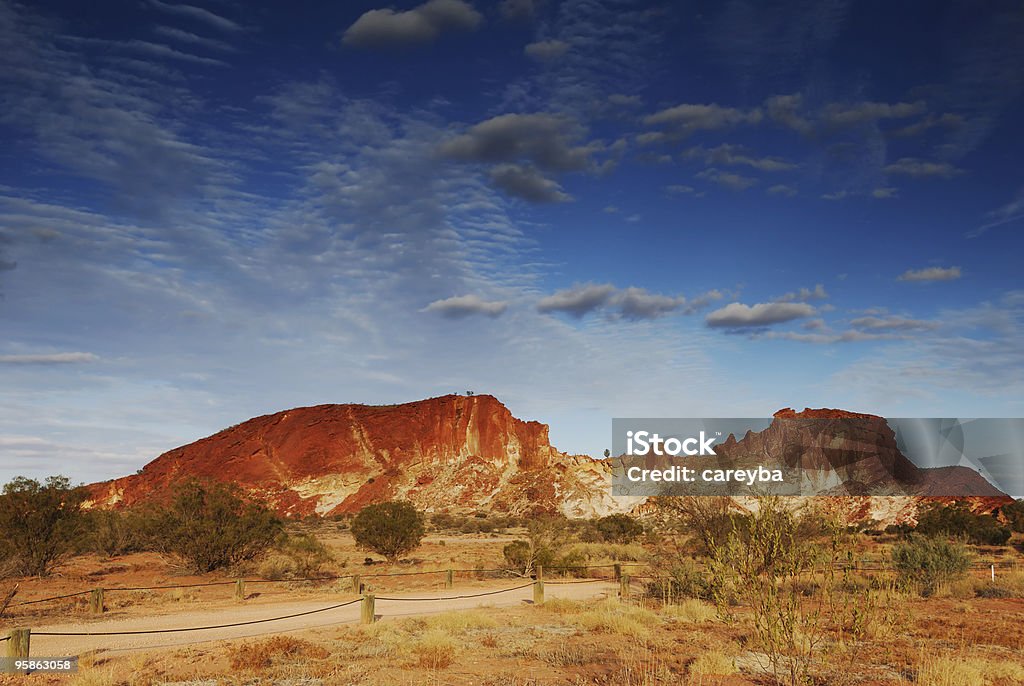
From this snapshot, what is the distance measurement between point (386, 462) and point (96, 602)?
69926 millimetres

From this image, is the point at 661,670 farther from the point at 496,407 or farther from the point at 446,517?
the point at 496,407

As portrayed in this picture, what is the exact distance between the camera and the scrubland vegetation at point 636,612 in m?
8.82

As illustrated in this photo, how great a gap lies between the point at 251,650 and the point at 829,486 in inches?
2472

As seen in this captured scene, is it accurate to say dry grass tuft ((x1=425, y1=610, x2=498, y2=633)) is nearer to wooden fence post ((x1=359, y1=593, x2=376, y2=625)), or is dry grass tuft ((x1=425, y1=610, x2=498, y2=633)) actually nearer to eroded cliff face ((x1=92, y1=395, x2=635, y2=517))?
wooden fence post ((x1=359, y1=593, x2=376, y2=625))

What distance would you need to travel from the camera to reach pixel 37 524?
24547mm

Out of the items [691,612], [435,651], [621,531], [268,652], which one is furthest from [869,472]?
[268,652]

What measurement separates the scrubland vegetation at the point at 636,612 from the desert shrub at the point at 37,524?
0.18ft

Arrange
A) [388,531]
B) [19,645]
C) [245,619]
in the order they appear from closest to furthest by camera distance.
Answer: [19,645]
[245,619]
[388,531]

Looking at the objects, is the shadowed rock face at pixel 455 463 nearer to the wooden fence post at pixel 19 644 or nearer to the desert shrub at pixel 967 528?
the desert shrub at pixel 967 528

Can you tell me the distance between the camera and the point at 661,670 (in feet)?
32.2

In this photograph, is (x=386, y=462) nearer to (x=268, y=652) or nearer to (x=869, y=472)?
(x=869, y=472)

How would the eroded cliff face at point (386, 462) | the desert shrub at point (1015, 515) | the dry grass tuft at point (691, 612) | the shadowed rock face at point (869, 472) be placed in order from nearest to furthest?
the dry grass tuft at point (691, 612) < the desert shrub at point (1015, 515) < the shadowed rock face at point (869, 472) < the eroded cliff face at point (386, 462)

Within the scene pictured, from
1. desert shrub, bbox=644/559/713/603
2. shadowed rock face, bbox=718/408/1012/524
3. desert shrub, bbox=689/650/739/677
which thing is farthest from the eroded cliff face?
desert shrub, bbox=689/650/739/677

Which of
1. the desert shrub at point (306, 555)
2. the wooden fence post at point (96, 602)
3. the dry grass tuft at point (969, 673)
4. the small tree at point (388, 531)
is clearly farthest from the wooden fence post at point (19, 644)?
the small tree at point (388, 531)
